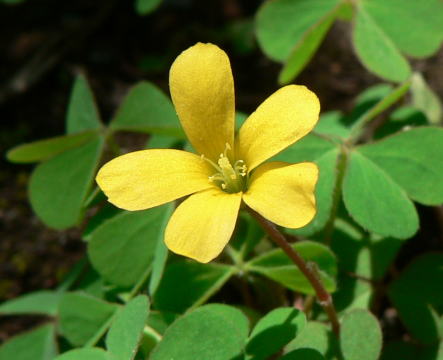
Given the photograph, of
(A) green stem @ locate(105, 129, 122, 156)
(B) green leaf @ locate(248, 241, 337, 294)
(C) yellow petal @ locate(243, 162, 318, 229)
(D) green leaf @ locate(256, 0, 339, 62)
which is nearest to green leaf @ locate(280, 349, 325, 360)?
(B) green leaf @ locate(248, 241, 337, 294)

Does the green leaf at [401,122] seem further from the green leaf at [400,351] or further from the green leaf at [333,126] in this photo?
the green leaf at [400,351]

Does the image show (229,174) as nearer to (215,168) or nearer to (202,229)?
(215,168)

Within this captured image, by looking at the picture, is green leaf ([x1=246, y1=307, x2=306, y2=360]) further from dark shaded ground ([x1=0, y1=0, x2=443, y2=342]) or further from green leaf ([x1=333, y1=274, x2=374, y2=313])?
dark shaded ground ([x1=0, y1=0, x2=443, y2=342])

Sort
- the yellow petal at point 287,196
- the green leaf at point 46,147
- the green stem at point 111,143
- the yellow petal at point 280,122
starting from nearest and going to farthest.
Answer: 1. the yellow petal at point 287,196
2. the yellow petal at point 280,122
3. the green leaf at point 46,147
4. the green stem at point 111,143

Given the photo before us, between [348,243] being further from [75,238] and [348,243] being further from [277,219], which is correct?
[75,238]

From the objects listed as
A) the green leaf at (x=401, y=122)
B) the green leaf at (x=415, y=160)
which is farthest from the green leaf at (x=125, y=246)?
the green leaf at (x=401, y=122)

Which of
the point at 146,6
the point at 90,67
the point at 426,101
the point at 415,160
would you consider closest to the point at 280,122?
the point at 415,160
